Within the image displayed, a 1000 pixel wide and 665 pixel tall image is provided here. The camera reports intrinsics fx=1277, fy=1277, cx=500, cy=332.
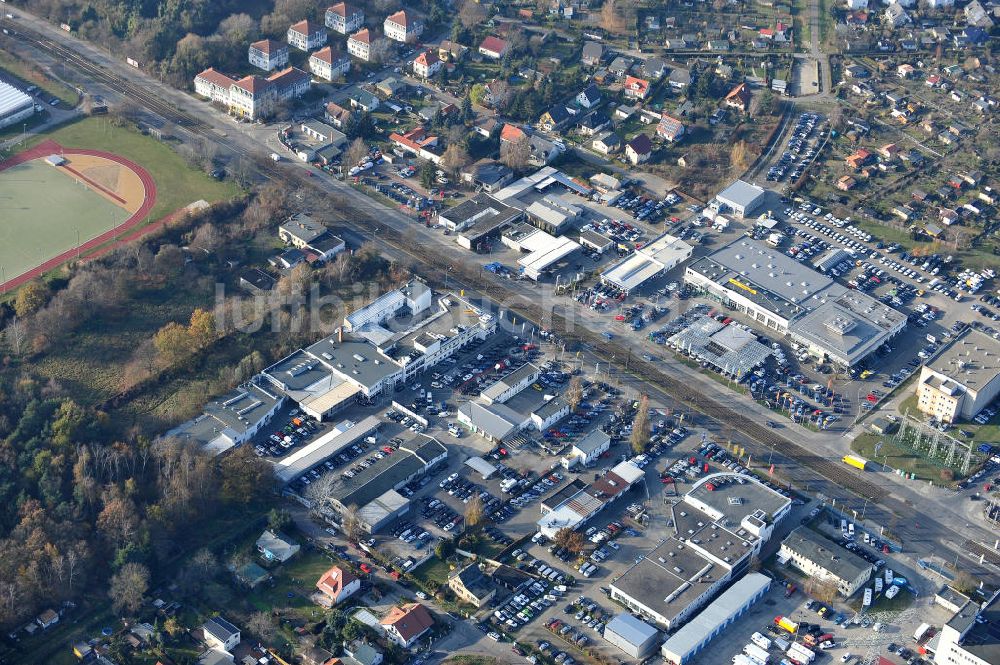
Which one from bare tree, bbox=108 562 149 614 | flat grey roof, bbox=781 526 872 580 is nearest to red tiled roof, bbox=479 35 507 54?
flat grey roof, bbox=781 526 872 580

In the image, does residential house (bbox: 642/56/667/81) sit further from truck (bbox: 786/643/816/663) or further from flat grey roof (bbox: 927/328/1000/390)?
truck (bbox: 786/643/816/663)

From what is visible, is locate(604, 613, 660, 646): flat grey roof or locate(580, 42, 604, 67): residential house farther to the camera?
locate(580, 42, 604, 67): residential house

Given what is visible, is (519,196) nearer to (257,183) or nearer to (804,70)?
(257,183)

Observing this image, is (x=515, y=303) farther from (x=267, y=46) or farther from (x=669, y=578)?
(x=267, y=46)

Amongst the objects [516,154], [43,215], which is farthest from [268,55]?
[43,215]

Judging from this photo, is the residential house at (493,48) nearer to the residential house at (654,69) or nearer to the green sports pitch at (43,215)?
the residential house at (654,69)

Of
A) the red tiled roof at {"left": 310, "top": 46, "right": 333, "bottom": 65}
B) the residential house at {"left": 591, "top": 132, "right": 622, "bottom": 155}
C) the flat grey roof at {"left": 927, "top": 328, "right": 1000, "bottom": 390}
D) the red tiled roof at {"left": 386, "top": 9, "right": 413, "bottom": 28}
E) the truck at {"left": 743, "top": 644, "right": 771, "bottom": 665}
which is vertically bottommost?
the truck at {"left": 743, "top": 644, "right": 771, "bottom": 665}
